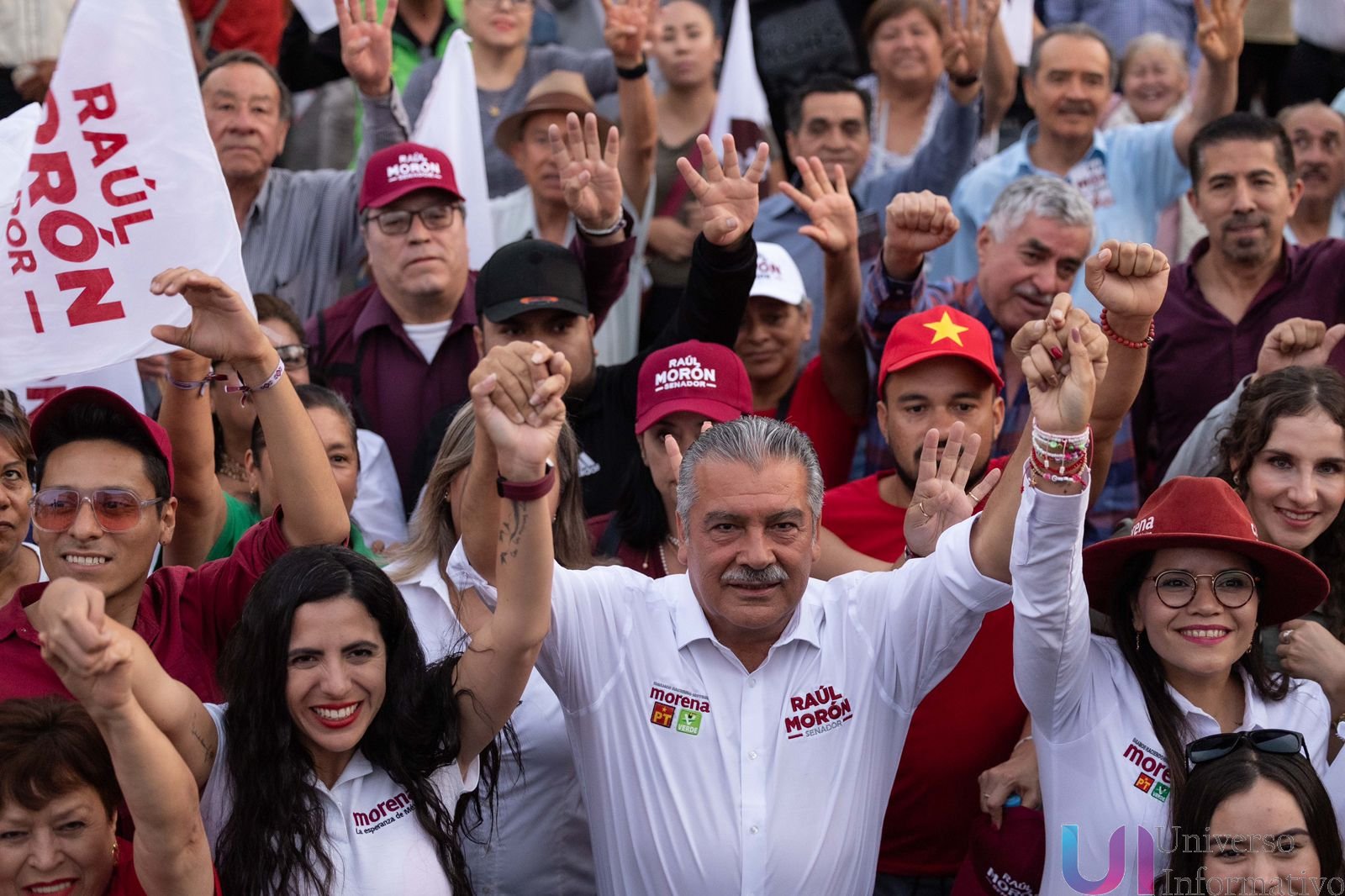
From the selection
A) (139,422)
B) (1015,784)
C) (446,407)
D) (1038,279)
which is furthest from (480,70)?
(1015,784)

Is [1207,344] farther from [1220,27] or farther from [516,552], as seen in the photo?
[516,552]

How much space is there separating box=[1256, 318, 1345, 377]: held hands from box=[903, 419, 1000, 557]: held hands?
51.0 inches

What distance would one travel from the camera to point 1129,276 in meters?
3.96

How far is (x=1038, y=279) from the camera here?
589 centimetres

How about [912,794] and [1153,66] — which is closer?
[912,794]

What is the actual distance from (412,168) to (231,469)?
140 cm

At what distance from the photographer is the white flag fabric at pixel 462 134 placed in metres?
6.86

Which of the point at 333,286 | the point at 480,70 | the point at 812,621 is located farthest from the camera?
the point at 480,70

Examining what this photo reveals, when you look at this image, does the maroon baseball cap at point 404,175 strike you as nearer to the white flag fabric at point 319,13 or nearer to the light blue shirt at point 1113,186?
the white flag fabric at point 319,13

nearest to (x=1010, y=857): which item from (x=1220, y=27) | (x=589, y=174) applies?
(x=589, y=174)

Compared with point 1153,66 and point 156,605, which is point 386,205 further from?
point 1153,66

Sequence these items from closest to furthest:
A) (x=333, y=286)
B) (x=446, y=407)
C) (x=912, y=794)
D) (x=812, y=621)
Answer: (x=812, y=621) → (x=912, y=794) → (x=446, y=407) → (x=333, y=286)

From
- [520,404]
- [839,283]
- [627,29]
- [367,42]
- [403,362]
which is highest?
[627,29]

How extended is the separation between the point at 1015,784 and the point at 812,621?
0.69 m
